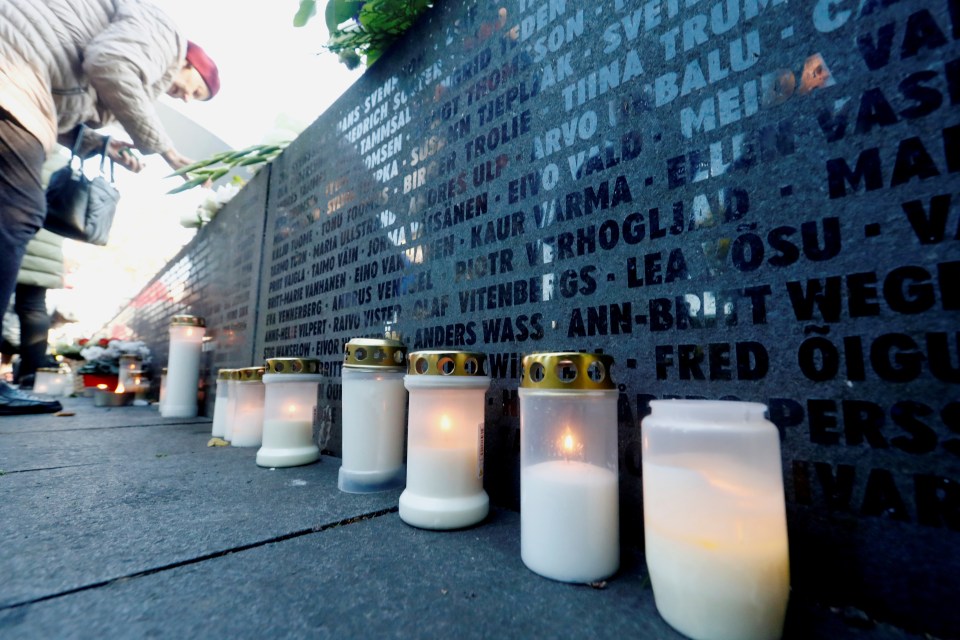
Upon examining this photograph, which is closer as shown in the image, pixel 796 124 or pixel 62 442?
pixel 796 124

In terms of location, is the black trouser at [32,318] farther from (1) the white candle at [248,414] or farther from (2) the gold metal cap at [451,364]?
(2) the gold metal cap at [451,364]

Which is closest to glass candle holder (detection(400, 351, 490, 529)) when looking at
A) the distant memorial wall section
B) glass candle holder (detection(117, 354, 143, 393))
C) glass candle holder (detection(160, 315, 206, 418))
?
the distant memorial wall section

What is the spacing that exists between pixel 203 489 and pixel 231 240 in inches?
108

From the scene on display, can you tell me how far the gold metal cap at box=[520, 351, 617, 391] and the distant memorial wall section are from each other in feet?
0.82

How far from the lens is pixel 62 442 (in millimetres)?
2320

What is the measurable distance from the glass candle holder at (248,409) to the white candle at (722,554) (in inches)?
85.6

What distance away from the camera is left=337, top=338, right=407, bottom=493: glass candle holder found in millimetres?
1492

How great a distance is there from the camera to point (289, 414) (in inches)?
76.0

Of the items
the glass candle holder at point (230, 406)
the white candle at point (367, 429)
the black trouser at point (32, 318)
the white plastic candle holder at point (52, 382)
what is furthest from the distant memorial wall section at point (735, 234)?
the white plastic candle holder at point (52, 382)

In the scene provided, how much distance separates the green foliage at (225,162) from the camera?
10.8 feet

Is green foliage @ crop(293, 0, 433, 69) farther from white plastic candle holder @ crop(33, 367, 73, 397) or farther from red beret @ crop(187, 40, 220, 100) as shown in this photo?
white plastic candle holder @ crop(33, 367, 73, 397)

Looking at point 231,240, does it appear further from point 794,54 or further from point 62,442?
point 794,54

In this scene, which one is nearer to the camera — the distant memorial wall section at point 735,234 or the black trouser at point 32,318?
the distant memorial wall section at point 735,234

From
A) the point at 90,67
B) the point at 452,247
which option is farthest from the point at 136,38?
the point at 452,247
